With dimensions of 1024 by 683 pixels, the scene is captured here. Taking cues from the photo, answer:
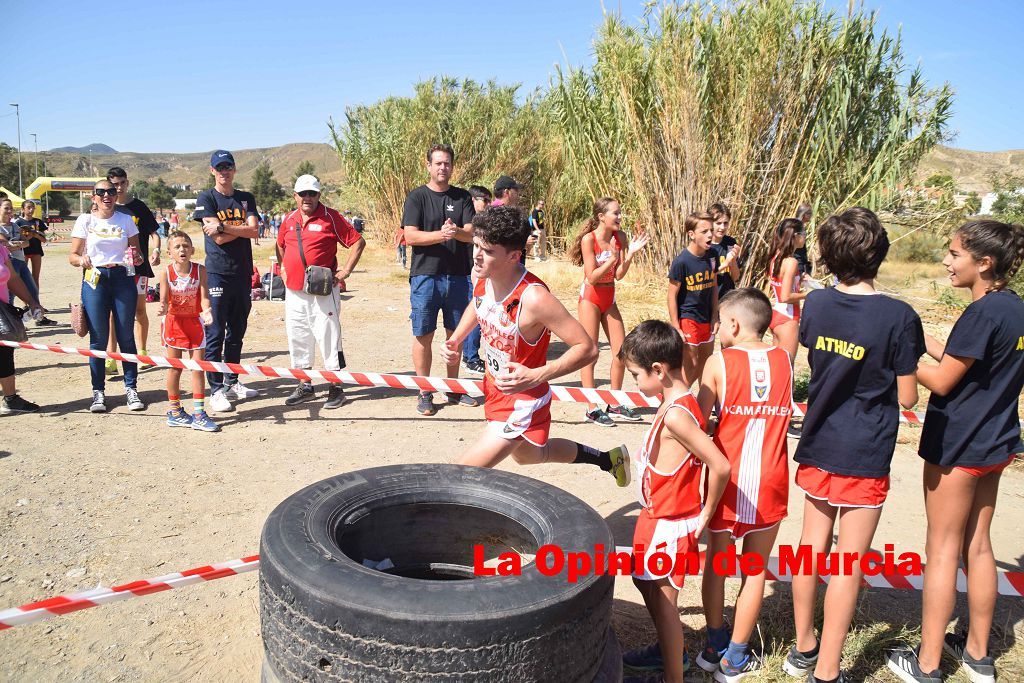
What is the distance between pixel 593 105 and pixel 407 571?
12.8 meters

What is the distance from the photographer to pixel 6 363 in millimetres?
6164

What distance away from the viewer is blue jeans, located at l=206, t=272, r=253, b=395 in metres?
6.43

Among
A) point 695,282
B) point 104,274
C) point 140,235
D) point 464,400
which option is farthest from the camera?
point 140,235

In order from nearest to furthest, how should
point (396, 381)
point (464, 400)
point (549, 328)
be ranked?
point (549, 328) → point (396, 381) → point (464, 400)

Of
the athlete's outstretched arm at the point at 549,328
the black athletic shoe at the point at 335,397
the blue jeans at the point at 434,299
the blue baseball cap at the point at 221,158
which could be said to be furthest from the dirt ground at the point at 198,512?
the blue baseball cap at the point at 221,158

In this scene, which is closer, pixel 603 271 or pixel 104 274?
pixel 603 271

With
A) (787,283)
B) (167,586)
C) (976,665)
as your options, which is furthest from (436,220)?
(976,665)

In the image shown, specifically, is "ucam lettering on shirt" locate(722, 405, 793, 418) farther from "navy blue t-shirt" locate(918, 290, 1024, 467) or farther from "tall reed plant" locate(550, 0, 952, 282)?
"tall reed plant" locate(550, 0, 952, 282)

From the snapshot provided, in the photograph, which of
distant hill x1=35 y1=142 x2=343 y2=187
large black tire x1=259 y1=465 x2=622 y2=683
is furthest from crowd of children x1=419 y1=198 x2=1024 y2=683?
distant hill x1=35 y1=142 x2=343 y2=187

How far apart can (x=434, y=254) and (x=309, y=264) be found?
1212 millimetres

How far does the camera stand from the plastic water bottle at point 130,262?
6.13 metres

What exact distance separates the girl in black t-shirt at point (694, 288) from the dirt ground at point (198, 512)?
1050mm

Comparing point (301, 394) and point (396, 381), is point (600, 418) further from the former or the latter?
point (301, 394)

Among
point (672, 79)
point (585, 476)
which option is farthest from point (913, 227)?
point (585, 476)
